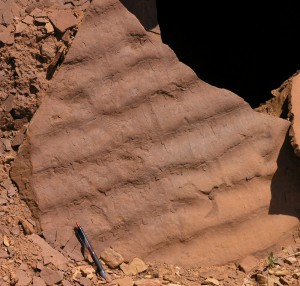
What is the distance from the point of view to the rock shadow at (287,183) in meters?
3.49

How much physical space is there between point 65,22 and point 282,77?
Answer: 198 cm

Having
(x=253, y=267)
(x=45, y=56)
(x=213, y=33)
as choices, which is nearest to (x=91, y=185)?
(x=45, y=56)

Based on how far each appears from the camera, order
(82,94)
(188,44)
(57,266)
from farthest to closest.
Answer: (188,44), (82,94), (57,266)

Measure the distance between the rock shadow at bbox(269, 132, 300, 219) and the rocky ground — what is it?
18cm

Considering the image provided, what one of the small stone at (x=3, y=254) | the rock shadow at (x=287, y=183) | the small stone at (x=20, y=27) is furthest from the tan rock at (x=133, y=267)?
the small stone at (x=20, y=27)

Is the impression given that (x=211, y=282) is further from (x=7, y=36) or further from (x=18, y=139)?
(x=7, y=36)

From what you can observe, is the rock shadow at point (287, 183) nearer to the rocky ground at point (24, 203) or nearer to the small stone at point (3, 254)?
the rocky ground at point (24, 203)

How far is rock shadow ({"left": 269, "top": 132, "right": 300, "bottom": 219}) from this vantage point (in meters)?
3.49

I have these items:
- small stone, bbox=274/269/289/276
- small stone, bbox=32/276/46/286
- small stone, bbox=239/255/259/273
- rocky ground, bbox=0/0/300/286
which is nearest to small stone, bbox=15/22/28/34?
rocky ground, bbox=0/0/300/286

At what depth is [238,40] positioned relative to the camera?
16.3 ft

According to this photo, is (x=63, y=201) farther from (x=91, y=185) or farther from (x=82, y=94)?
(x=82, y=94)

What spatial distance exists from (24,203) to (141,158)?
635 millimetres

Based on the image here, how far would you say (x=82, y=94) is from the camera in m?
3.33

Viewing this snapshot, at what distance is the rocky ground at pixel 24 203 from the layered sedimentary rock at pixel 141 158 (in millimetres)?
64
